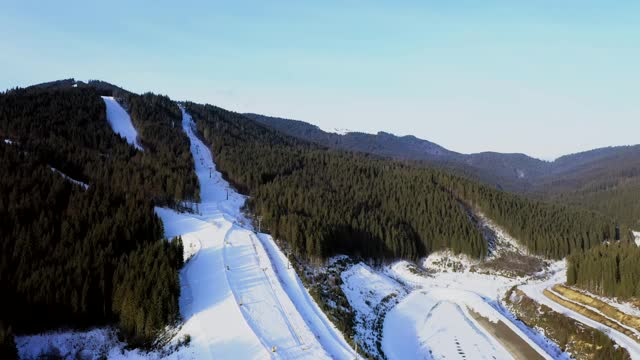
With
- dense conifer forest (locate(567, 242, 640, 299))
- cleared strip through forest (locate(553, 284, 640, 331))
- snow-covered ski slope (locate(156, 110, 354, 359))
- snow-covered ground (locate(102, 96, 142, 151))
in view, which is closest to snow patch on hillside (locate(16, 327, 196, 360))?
snow-covered ski slope (locate(156, 110, 354, 359))

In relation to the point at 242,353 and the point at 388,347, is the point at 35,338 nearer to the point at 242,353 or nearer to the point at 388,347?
the point at 242,353

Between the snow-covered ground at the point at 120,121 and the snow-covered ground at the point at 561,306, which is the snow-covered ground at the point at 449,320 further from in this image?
the snow-covered ground at the point at 120,121

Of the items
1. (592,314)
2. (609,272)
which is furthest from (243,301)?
(609,272)

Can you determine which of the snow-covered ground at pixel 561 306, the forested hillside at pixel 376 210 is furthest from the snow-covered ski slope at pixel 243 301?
the snow-covered ground at pixel 561 306

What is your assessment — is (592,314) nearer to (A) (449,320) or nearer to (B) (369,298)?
(A) (449,320)

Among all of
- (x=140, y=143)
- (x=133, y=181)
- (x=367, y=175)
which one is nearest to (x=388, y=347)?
(x=133, y=181)

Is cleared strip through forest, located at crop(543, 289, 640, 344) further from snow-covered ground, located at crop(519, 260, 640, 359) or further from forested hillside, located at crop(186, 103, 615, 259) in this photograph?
forested hillside, located at crop(186, 103, 615, 259)
